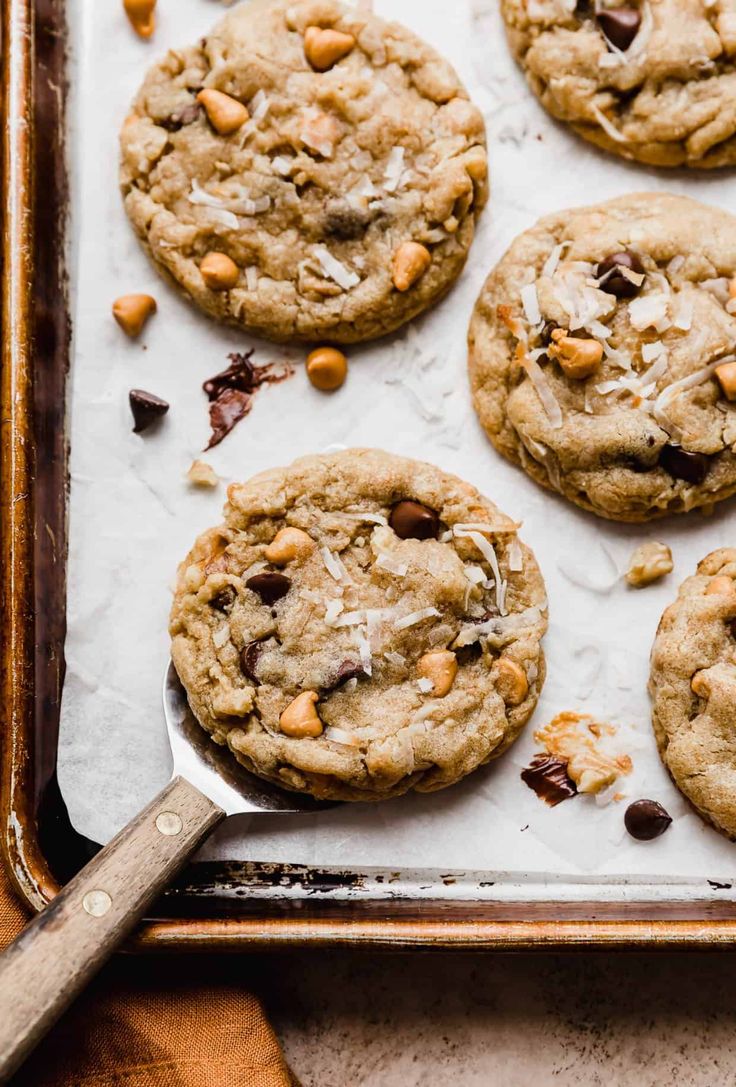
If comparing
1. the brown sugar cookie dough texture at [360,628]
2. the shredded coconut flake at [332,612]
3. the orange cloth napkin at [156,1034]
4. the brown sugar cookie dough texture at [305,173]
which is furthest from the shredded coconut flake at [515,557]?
the orange cloth napkin at [156,1034]

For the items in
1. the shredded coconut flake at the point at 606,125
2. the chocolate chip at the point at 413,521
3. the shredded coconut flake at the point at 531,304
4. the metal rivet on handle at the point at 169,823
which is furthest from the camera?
the shredded coconut flake at the point at 606,125

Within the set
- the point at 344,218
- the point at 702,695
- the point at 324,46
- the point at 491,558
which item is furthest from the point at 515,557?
the point at 324,46

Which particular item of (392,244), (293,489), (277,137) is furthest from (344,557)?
(277,137)

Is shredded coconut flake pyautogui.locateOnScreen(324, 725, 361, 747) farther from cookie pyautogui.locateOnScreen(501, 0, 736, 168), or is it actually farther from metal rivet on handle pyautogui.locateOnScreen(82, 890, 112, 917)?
cookie pyautogui.locateOnScreen(501, 0, 736, 168)

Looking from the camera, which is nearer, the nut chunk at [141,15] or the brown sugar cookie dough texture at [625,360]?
the brown sugar cookie dough texture at [625,360]

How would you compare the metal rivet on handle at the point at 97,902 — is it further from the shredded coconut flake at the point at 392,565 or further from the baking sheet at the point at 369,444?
A: the shredded coconut flake at the point at 392,565

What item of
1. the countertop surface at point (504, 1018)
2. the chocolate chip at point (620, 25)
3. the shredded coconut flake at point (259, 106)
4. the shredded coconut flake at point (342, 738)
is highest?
the shredded coconut flake at point (259, 106)

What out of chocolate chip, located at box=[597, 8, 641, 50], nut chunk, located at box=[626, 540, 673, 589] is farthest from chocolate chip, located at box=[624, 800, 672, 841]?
chocolate chip, located at box=[597, 8, 641, 50]
